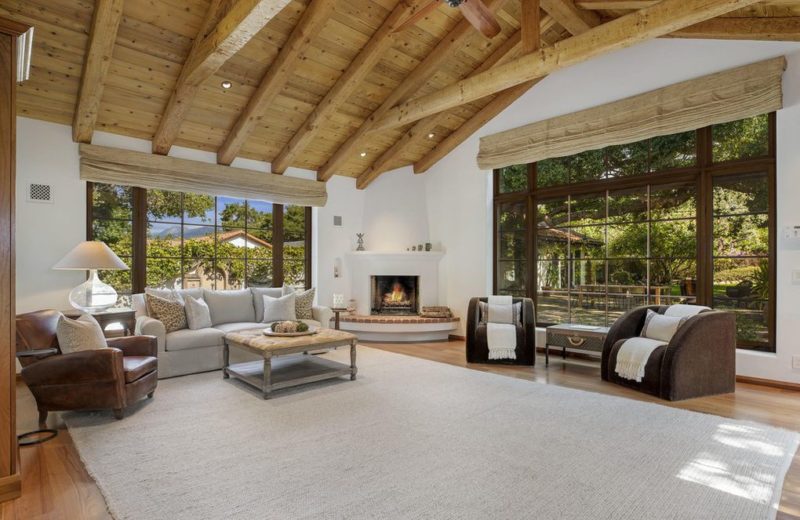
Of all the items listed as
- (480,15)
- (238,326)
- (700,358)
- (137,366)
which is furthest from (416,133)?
(137,366)

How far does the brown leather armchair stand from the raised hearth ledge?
11.8ft

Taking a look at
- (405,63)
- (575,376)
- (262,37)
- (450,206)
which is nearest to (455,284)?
(450,206)

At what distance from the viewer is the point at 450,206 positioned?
708cm

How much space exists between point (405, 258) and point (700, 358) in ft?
13.9

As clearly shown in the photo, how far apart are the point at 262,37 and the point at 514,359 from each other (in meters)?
4.33

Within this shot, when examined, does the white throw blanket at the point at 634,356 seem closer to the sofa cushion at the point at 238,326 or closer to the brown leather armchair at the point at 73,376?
the sofa cushion at the point at 238,326

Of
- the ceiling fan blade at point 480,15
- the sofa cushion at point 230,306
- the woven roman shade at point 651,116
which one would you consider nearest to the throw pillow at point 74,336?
the sofa cushion at point 230,306

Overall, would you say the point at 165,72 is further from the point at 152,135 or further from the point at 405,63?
the point at 405,63

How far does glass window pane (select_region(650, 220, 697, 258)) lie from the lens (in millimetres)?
4840

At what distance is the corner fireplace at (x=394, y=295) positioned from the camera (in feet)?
23.9

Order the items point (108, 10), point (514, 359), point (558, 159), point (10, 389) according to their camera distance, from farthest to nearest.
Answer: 1. point (558, 159)
2. point (514, 359)
3. point (108, 10)
4. point (10, 389)

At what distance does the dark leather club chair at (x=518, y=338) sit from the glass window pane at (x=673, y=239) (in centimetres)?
156

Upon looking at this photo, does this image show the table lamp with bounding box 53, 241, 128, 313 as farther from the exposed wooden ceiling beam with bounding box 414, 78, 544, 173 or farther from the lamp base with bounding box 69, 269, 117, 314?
the exposed wooden ceiling beam with bounding box 414, 78, 544, 173

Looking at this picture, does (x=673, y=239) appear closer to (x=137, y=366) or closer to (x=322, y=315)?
(x=322, y=315)
